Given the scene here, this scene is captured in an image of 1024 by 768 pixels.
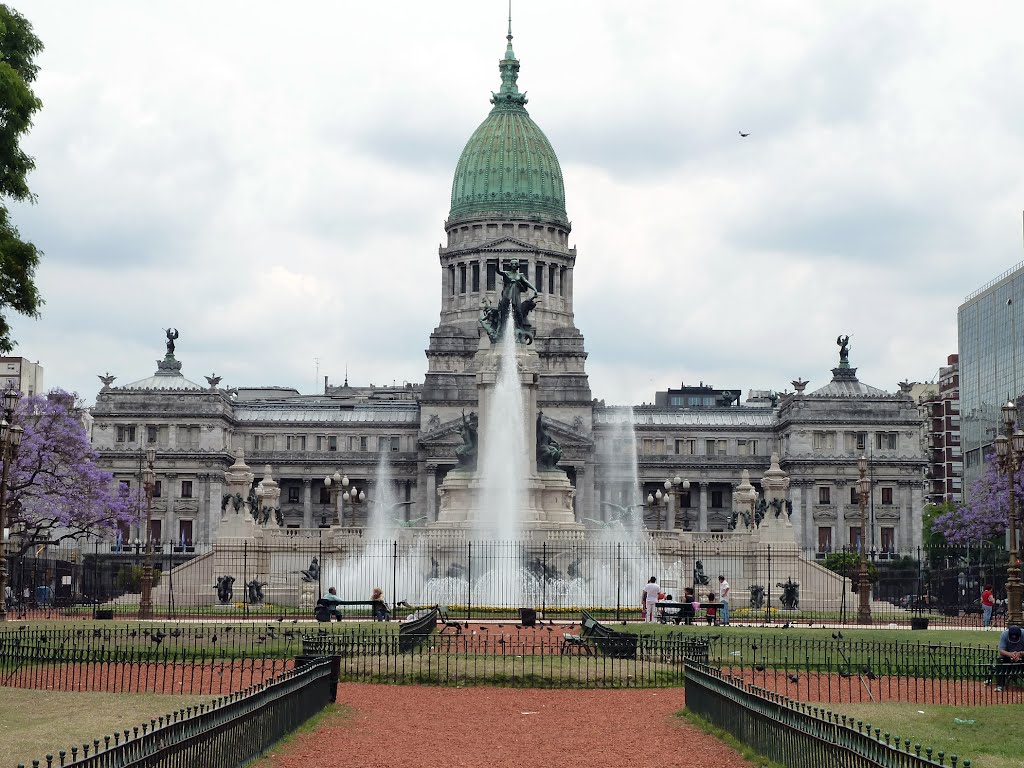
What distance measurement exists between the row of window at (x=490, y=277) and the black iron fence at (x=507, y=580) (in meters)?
88.3

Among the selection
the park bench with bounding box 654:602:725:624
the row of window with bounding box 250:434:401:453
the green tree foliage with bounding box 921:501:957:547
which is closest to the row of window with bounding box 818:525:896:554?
the green tree foliage with bounding box 921:501:957:547

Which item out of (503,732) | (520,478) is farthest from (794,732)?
(520,478)

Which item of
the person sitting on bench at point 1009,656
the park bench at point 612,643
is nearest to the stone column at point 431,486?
the park bench at point 612,643

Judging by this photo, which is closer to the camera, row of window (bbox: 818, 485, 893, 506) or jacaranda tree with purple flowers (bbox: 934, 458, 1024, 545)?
jacaranda tree with purple flowers (bbox: 934, 458, 1024, 545)

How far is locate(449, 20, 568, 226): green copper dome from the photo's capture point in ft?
524

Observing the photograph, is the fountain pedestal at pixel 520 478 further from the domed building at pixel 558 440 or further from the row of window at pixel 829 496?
the row of window at pixel 829 496

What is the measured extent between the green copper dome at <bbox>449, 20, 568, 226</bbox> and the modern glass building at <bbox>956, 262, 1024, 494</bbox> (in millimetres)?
44245

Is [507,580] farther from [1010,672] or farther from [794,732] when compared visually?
[794,732]

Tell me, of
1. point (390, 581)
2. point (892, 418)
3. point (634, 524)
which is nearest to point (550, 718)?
point (390, 581)

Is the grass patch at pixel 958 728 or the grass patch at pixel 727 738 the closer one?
the grass patch at pixel 727 738

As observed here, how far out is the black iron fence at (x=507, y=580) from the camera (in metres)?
59.1

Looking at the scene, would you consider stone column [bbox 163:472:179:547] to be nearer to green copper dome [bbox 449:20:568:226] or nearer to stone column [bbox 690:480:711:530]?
green copper dome [bbox 449:20:568:226]

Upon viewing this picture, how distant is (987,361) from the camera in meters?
142

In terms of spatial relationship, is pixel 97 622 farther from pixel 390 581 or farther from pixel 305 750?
pixel 305 750
